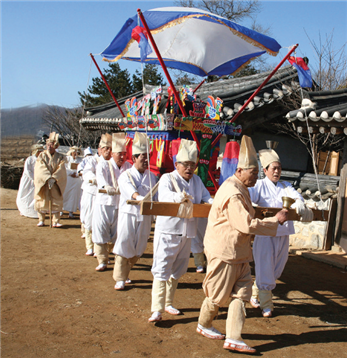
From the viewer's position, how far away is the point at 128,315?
3.96m

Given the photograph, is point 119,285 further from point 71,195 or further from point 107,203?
point 71,195

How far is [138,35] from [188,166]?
1.84m

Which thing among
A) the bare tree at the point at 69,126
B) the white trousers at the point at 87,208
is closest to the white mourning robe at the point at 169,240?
the white trousers at the point at 87,208

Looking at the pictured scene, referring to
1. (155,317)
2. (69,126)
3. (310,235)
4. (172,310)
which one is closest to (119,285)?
(172,310)

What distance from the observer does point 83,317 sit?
381 centimetres

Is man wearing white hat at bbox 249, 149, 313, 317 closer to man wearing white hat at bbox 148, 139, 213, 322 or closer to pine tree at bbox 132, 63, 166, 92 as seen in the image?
man wearing white hat at bbox 148, 139, 213, 322

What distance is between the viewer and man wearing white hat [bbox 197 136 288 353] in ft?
10.4

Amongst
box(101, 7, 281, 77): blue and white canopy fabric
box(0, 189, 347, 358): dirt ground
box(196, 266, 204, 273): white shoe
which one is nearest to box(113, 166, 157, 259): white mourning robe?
box(0, 189, 347, 358): dirt ground

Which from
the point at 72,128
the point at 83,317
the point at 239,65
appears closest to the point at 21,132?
the point at 72,128

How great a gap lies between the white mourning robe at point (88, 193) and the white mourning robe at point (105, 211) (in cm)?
87

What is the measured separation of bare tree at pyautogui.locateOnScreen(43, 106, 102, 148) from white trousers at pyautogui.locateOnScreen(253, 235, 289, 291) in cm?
1639

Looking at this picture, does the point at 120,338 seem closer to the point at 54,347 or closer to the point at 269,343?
the point at 54,347

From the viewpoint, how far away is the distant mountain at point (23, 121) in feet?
76.4

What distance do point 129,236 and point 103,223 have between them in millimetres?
913
